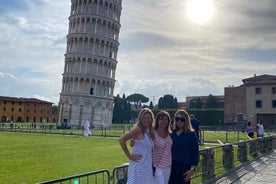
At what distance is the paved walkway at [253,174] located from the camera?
985 cm

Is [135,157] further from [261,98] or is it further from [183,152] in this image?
[261,98]

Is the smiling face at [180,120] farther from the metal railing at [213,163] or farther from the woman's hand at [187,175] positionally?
the metal railing at [213,163]

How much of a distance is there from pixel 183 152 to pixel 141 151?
3.57ft

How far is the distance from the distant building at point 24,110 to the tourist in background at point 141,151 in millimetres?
96844

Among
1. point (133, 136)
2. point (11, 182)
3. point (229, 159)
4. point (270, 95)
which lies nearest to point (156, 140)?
point (133, 136)

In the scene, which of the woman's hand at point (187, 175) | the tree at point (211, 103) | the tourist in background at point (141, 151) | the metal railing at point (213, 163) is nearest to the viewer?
the tourist in background at point (141, 151)

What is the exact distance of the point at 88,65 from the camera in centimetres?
Answer: 6262

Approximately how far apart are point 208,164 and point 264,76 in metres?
54.0

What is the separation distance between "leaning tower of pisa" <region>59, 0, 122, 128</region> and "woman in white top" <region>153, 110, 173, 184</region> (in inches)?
2236

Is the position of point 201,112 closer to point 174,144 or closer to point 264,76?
point 264,76

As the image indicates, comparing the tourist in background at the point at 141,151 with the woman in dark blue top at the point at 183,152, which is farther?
the woman in dark blue top at the point at 183,152

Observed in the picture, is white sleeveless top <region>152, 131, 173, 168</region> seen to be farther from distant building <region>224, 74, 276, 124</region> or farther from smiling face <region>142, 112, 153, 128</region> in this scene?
distant building <region>224, 74, 276, 124</region>

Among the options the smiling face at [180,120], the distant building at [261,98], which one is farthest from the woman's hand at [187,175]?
the distant building at [261,98]

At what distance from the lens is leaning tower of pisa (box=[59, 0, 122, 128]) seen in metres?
62.0
